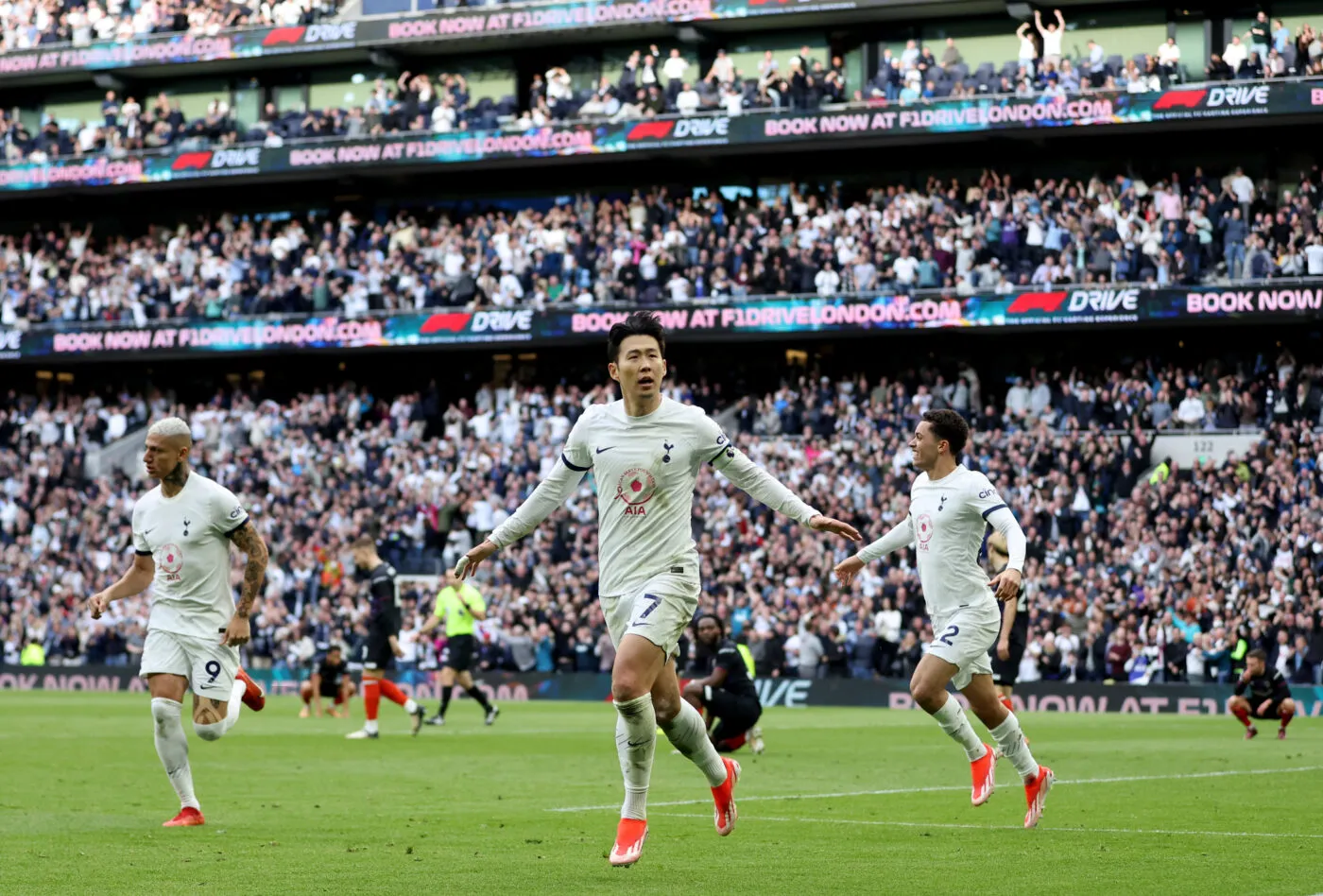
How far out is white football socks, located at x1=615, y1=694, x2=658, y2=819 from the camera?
9.85 meters

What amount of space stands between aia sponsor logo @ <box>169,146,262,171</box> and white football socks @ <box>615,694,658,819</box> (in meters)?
41.4

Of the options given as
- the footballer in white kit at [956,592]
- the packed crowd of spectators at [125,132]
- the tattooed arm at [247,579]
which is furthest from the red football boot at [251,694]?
the packed crowd of spectators at [125,132]

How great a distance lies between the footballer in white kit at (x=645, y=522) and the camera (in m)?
9.84

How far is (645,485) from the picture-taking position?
10000 mm

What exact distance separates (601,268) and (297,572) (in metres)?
9.84

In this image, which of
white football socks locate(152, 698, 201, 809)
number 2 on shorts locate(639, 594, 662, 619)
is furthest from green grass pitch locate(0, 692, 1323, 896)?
number 2 on shorts locate(639, 594, 662, 619)

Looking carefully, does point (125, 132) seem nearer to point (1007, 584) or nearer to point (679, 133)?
point (679, 133)

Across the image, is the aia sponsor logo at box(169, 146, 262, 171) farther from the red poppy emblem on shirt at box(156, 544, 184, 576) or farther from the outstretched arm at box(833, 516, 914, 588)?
the outstretched arm at box(833, 516, 914, 588)

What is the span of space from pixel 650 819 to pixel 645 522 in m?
3.51

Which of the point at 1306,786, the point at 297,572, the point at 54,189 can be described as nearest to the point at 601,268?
the point at 297,572

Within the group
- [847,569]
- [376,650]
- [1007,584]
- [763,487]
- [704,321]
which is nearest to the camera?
[763,487]

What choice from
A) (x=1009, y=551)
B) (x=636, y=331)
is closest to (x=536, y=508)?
(x=636, y=331)

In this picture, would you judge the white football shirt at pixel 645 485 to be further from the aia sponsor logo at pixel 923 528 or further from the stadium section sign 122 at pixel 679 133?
the stadium section sign 122 at pixel 679 133

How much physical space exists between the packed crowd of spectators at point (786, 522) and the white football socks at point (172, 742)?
893 inches
